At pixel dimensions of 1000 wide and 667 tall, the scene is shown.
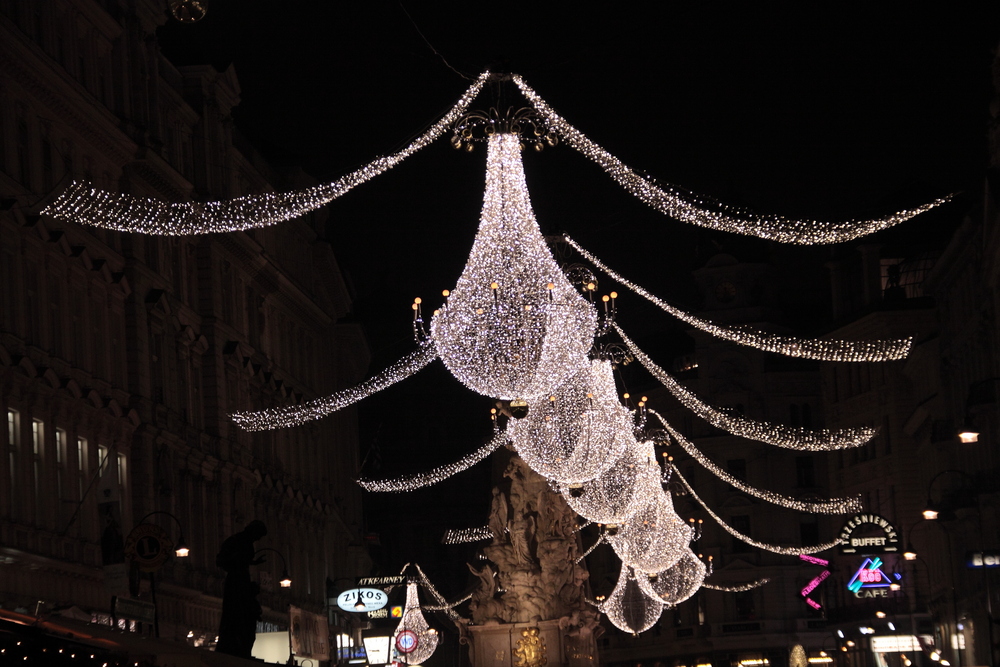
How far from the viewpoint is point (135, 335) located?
154 ft

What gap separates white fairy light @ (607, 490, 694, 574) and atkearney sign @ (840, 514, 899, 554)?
609 cm

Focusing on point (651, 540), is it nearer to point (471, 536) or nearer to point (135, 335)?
point (471, 536)

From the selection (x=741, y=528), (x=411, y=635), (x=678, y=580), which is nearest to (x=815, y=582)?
(x=678, y=580)

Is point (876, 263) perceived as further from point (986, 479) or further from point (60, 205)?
point (60, 205)

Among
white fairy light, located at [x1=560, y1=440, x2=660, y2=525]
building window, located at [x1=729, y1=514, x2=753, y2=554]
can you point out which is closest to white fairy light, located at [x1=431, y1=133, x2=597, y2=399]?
white fairy light, located at [x1=560, y1=440, x2=660, y2=525]

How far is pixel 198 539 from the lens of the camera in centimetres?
5388

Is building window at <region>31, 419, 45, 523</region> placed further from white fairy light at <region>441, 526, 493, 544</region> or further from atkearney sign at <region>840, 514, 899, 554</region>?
atkearney sign at <region>840, 514, 899, 554</region>

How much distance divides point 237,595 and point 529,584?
33.4 m

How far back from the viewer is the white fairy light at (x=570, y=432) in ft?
140

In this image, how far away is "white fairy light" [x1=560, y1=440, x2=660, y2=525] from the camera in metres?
54.6

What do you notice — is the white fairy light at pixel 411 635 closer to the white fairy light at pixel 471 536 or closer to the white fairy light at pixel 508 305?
the white fairy light at pixel 471 536

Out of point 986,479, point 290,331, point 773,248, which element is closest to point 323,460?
point 290,331

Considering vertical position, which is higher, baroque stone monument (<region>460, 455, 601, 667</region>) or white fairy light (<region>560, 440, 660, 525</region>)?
→ white fairy light (<region>560, 440, 660, 525</region>)

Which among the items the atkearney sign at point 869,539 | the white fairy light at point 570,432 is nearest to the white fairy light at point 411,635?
the white fairy light at point 570,432
